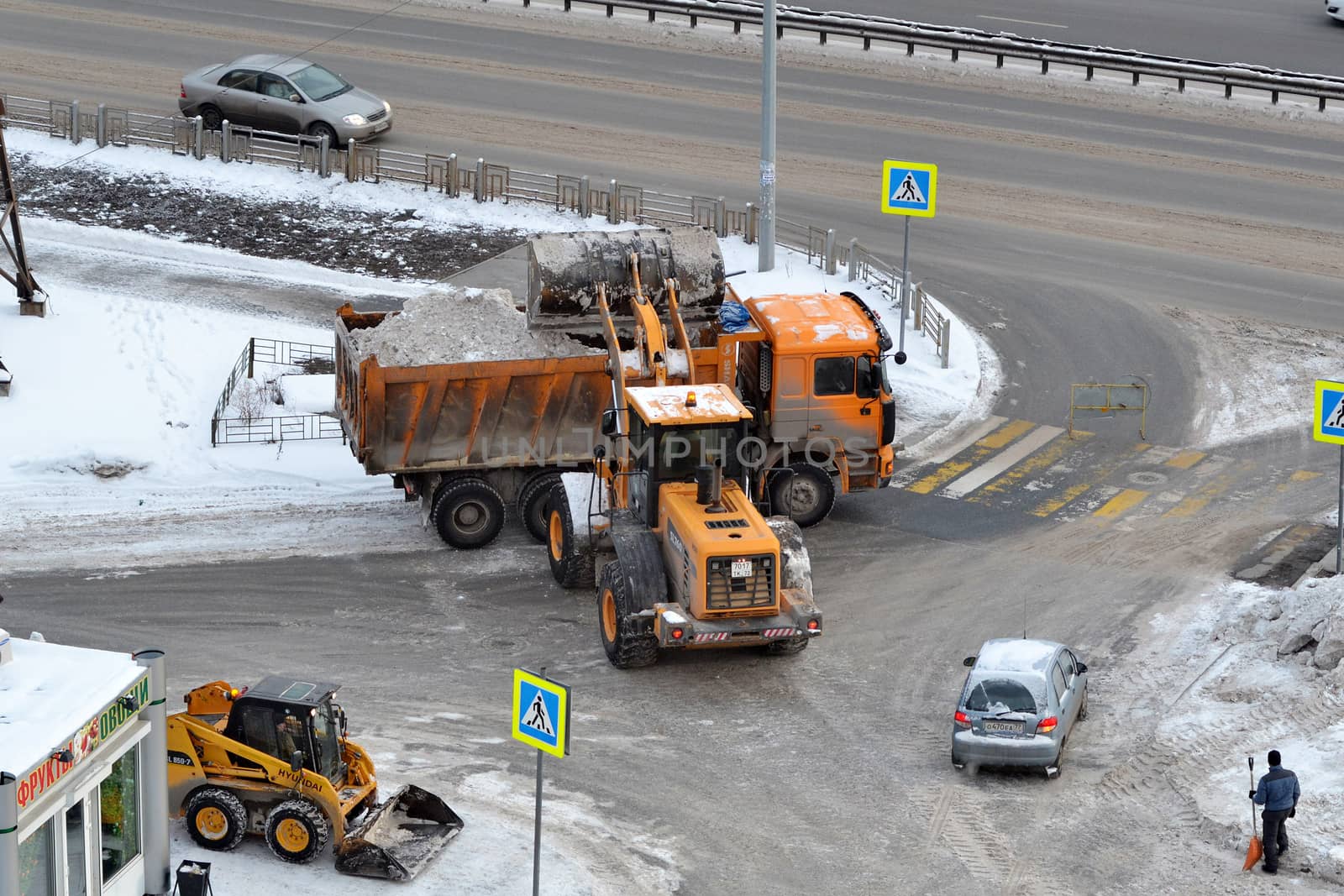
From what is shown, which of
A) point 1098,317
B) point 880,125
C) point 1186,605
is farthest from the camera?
point 880,125

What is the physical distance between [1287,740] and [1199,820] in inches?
69.2

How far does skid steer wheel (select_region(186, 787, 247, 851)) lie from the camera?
17125 mm

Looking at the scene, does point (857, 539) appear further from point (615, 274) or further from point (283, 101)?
point (283, 101)

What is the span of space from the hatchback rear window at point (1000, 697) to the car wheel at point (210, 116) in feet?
81.1

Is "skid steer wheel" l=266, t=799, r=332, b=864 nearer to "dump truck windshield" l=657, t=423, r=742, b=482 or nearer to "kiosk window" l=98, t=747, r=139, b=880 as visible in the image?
"kiosk window" l=98, t=747, r=139, b=880

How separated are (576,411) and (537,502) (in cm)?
136

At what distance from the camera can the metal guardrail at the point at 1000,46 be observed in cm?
4356

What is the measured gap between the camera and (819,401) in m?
25.6

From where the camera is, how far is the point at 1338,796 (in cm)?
1783

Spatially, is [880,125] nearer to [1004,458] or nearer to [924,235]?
[924,235]

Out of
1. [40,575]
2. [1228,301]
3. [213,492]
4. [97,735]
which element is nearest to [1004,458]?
[1228,301]

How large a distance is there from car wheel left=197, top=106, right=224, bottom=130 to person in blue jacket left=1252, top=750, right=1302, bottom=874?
1092 inches

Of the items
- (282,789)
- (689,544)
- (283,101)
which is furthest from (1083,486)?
(283,101)

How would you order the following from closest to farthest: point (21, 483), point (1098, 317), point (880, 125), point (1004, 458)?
1. point (21, 483)
2. point (1004, 458)
3. point (1098, 317)
4. point (880, 125)
